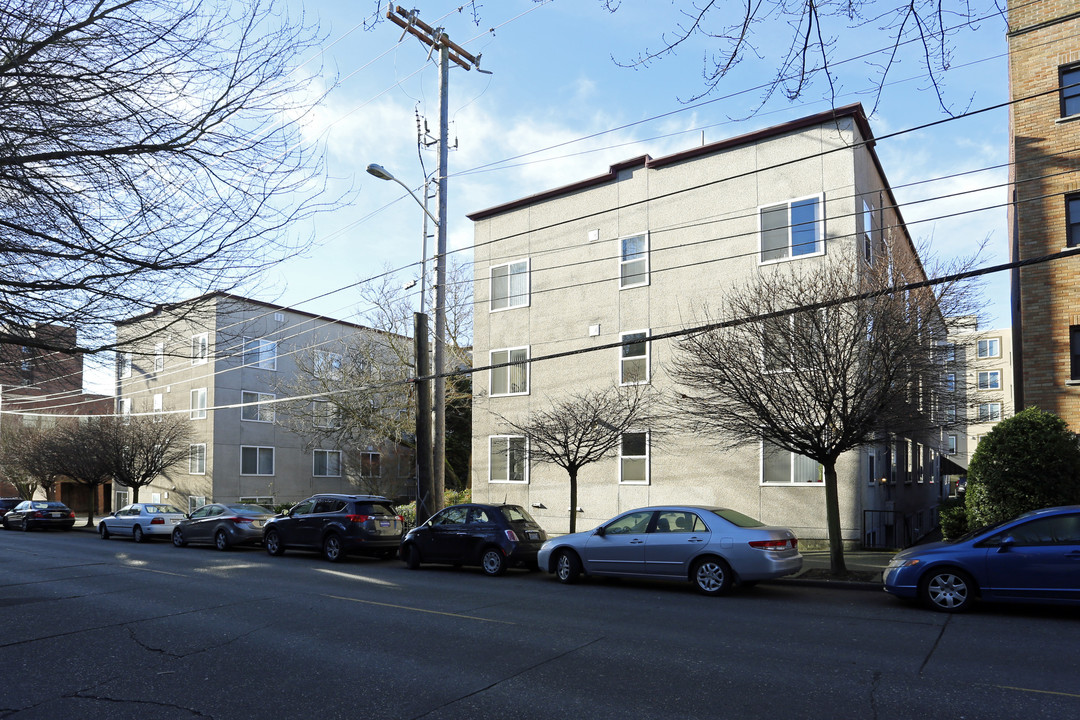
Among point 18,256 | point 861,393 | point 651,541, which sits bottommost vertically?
point 651,541

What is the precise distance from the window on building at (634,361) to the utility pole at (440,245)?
520cm

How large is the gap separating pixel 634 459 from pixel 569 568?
767cm

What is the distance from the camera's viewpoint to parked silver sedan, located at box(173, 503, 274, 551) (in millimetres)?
21594

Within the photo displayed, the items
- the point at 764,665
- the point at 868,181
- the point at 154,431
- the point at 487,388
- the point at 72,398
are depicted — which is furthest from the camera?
the point at 72,398

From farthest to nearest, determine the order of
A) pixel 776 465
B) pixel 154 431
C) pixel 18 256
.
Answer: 1. pixel 154 431
2. pixel 776 465
3. pixel 18 256

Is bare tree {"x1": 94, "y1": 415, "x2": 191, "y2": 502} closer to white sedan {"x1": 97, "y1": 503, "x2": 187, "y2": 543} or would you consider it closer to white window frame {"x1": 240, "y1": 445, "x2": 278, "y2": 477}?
white window frame {"x1": 240, "y1": 445, "x2": 278, "y2": 477}

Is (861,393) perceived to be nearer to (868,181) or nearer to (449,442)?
(868,181)

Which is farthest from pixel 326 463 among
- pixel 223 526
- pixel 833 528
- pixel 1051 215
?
pixel 1051 215

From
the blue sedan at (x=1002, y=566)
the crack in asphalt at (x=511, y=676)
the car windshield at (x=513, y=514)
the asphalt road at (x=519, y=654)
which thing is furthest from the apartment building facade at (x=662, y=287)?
the crack in asphalt at (x=511, y=676)

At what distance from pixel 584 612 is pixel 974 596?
16.7 feet

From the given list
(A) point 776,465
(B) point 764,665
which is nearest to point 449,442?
(A) point 776,465

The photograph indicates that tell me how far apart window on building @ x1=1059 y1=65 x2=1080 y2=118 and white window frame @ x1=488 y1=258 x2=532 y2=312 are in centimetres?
1426

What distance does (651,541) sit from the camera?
1282cm

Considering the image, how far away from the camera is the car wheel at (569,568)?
1388cm
